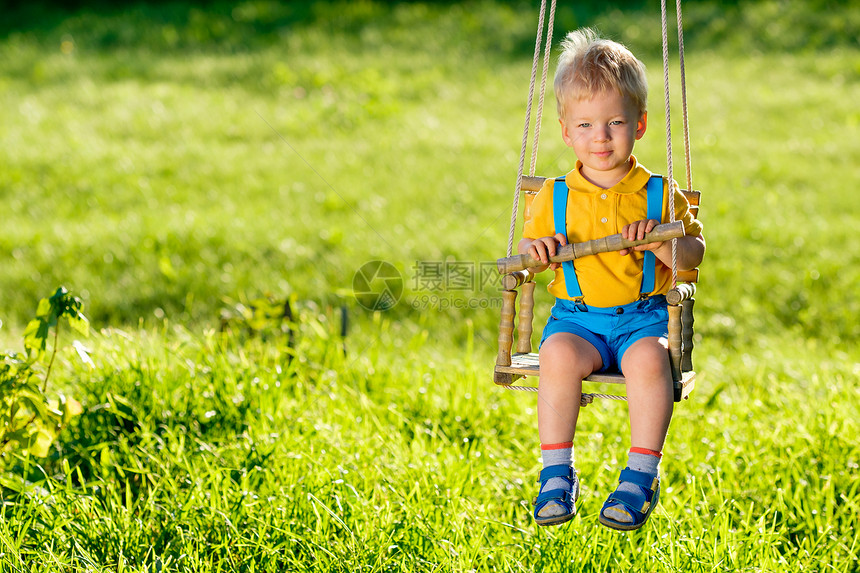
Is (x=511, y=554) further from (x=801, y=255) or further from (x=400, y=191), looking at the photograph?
(x=400, y=191)

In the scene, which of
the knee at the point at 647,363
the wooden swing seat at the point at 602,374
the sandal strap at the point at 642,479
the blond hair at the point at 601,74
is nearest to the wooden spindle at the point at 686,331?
the wooden swing seat at the point at 602,374

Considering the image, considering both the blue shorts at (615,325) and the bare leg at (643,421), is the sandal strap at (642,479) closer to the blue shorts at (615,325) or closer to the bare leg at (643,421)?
the bare leg at (643,421)

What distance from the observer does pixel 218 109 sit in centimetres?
1067

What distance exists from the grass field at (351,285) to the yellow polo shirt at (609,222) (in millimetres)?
936

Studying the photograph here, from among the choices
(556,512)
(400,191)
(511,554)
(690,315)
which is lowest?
(511,554)

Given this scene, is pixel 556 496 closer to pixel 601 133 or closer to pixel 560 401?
pixel 560 401

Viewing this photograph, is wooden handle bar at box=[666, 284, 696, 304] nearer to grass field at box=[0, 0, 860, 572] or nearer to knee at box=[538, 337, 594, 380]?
knee at box=[538, 337, 594, 380]

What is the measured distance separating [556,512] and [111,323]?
14.6ft

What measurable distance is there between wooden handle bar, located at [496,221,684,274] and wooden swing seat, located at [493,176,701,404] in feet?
0.19

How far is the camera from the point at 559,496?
270 centimetres

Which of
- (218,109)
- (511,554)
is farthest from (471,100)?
(511,554)

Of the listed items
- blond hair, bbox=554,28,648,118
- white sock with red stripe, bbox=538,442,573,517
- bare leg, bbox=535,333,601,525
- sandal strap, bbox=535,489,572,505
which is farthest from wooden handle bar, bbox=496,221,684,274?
sandal strap, bbox=535,489,572,505

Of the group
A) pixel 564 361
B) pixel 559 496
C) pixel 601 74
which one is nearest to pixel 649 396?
pixel 564 361

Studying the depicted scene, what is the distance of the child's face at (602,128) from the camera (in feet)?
9.26
